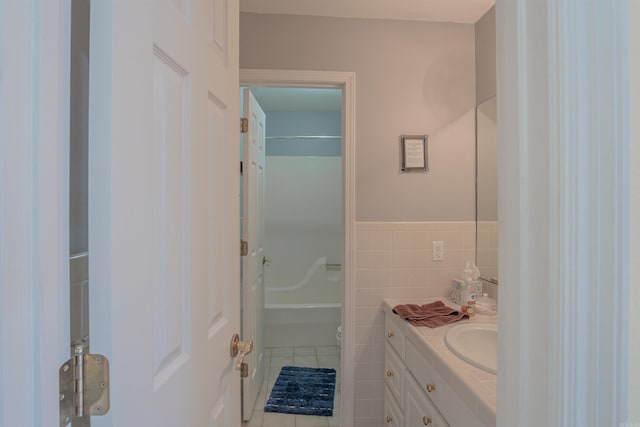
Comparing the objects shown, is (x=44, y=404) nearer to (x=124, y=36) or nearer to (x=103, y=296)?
(x=103, y=296)

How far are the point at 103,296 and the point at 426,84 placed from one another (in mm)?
2109

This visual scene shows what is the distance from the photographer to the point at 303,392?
2.61 m

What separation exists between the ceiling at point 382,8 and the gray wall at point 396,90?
38mm

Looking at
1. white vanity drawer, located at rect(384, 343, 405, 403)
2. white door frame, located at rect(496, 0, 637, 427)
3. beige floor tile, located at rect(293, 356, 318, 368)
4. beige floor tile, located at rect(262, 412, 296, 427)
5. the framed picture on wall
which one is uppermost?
the framed picture on wall

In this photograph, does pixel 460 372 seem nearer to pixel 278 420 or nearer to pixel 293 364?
pixel 278 420

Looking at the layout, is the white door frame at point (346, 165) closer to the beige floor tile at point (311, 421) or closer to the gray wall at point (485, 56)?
the beige floor tile at point (311, 421)

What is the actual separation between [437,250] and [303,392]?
1468 millimetres

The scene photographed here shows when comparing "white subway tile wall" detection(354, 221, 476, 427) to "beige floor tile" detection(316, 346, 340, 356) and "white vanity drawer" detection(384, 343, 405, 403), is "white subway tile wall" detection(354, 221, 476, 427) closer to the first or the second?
"white vanity drawer" detection(384, 343, 405, 403)

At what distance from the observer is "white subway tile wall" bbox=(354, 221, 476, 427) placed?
2.11 metres

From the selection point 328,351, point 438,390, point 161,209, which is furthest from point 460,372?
point 328,351

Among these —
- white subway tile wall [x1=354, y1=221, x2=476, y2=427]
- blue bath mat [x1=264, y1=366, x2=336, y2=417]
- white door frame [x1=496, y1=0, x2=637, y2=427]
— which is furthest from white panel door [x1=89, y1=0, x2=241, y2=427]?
blue bath mat [x1=264, y1=366, x2=336, y2=417]

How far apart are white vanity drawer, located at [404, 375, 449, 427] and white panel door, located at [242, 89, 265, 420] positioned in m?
1.07

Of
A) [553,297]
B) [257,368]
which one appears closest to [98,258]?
[553,297]

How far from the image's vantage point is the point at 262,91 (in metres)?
3.50
